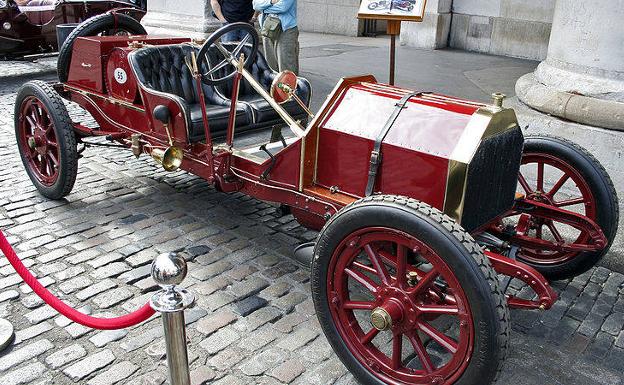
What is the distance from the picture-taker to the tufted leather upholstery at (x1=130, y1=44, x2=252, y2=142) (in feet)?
13.3

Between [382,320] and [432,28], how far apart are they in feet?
30.2

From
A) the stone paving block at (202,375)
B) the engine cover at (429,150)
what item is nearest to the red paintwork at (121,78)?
the engine cover at (429,150)

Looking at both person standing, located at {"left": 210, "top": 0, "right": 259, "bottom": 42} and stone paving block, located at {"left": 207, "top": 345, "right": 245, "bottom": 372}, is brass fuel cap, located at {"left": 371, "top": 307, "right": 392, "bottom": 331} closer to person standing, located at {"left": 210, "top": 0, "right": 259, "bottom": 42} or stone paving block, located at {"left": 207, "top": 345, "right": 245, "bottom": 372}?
stone paving block, located at {"left": 207, "top": 345, "right": 245, "bottom": 372}

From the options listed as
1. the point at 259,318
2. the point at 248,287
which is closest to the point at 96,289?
the point at 248,287

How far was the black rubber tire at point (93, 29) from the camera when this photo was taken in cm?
485

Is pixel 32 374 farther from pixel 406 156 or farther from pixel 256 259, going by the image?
pixel 406 156

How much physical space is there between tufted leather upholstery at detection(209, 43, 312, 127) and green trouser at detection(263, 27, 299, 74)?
78.0 inches

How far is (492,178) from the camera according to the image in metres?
2.93

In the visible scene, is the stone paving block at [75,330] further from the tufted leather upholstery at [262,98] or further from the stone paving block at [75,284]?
the tufted leather upholstery at [262,98]

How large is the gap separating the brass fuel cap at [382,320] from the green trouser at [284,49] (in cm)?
486

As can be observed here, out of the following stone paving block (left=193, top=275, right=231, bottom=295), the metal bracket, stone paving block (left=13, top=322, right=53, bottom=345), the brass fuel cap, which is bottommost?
stone paving block (left=13, top=322, right=53, bottom=345)

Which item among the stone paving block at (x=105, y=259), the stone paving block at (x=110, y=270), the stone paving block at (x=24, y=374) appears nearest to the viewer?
the stone paving block at (x=24, y=374)

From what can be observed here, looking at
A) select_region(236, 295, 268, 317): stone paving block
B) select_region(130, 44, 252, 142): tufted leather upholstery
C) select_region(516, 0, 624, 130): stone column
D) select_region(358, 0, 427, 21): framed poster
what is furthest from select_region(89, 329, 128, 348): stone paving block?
select_region(516, 0, 624, 130): stone column

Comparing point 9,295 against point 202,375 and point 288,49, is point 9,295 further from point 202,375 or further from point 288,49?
point 288,49
